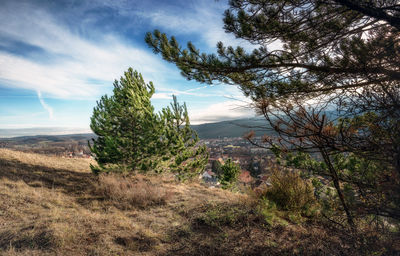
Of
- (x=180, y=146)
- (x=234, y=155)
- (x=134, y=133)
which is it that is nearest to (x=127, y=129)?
(x=134, y=133)

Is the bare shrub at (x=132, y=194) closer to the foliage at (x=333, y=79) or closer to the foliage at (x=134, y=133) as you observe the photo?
the foliage at (x=134, y=133)

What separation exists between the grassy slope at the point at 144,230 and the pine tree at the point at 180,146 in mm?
3313

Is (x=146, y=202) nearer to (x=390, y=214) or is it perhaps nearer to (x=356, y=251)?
(x=356, y=251)

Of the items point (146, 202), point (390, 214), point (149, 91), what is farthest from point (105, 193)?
point (390, 214)

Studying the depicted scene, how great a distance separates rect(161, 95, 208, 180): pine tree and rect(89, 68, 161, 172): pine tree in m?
0.59

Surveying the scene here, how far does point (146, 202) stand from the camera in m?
5.14

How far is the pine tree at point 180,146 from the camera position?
8.12 metres

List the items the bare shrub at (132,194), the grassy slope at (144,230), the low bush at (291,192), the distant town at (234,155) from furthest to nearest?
the bare shrub at (132,194) < the low bush at (291,192) < the distant town at (234,155) < the grassy slope at (144,230)

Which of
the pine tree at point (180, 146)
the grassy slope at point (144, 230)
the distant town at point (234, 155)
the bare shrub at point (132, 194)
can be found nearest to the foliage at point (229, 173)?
the distant town at point (234, 155)

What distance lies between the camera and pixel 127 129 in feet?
25.6

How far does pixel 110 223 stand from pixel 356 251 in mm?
4144

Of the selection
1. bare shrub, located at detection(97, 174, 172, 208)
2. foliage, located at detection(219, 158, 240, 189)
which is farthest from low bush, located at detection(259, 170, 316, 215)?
foliage, located at detection(219, 158, 240, 189)

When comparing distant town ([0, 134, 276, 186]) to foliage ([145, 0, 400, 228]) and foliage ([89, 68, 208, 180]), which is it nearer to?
foliage ([145, 0, 400, 228])

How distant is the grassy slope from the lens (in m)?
2.74
